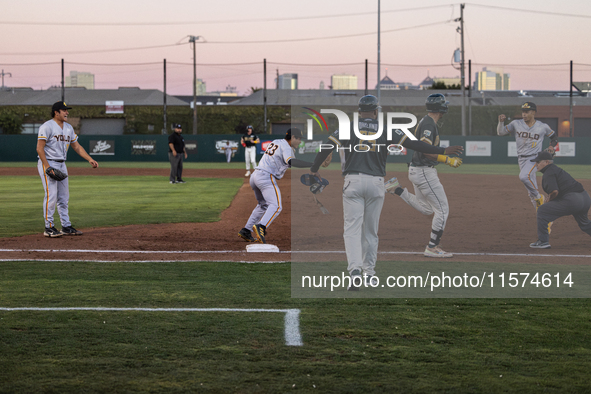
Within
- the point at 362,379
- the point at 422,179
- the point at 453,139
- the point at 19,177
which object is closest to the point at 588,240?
the point at 422,179

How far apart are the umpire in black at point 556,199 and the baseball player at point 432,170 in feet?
6.07

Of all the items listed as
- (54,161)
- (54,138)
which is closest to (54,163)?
(54,161)

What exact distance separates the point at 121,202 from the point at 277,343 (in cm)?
1202

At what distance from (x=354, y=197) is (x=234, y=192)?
1306 cm

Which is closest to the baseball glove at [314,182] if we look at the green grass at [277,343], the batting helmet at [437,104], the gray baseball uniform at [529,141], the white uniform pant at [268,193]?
the green grass at [277,343]

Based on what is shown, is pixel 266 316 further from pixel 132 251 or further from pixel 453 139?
pixel 453 139

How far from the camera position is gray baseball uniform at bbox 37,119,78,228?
966 cm

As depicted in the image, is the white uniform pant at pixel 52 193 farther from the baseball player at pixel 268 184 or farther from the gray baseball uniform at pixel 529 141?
the gray baseball uniform at pixel 529 141

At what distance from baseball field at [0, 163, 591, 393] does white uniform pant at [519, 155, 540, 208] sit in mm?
831

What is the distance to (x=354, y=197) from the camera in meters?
6.17

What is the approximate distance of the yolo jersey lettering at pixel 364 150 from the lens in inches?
241

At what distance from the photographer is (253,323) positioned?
5055mm

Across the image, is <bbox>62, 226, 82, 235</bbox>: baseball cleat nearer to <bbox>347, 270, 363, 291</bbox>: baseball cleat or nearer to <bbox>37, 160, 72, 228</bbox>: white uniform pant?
<bbox>37, 160, 72, 228</bbox>: white uniform pant

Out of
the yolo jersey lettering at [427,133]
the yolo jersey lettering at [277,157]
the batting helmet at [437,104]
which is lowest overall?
the yolo jersey lettering at [277,157]
